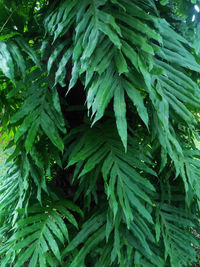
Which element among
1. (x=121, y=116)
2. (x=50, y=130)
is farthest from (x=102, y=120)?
(x=121, y=116)

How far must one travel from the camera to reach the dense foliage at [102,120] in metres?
0.61

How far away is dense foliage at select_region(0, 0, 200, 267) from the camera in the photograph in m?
0.61

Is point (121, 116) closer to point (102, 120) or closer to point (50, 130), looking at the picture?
point (50, 130)

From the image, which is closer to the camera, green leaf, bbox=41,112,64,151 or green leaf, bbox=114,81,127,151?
green leaf, bbox=114,81,127,151

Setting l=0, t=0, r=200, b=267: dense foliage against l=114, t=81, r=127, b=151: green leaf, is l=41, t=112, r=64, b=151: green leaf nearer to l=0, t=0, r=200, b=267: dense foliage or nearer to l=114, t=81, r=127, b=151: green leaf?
l=0, t=0, r=200, b=267: dense foliage

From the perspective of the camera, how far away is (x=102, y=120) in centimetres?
93

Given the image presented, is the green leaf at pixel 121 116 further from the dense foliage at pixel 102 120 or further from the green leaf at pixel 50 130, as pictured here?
the green leaf at pixel 50 130

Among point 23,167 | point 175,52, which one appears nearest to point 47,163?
point 23,167

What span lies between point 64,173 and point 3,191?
0.23 m

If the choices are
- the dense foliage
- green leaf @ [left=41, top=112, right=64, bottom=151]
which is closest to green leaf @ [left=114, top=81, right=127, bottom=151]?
the dense foliage

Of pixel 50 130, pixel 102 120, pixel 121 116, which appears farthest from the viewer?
pixel 102 120

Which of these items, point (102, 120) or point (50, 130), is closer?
point (50, 130)

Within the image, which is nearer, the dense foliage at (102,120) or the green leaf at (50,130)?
the dense foliage at (102,120)

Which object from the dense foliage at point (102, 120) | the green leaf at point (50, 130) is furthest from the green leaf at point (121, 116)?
the green leaf at point (50, 130)
